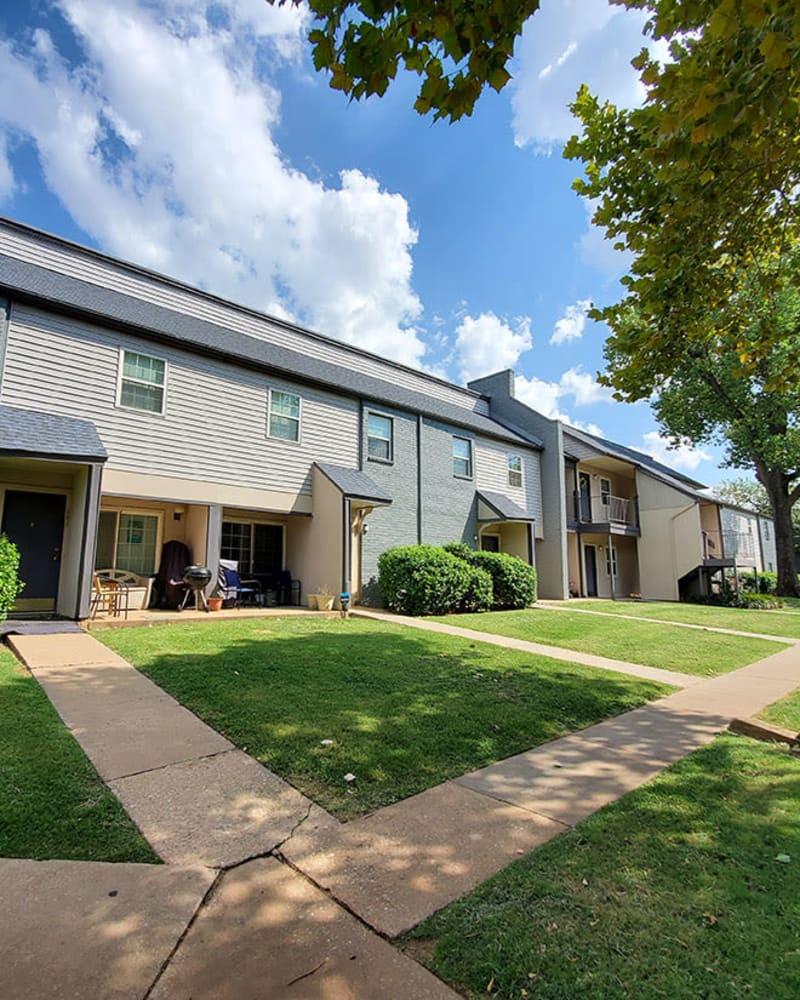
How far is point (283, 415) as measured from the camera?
42.8 ft

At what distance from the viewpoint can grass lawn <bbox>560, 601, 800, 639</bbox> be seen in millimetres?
13023

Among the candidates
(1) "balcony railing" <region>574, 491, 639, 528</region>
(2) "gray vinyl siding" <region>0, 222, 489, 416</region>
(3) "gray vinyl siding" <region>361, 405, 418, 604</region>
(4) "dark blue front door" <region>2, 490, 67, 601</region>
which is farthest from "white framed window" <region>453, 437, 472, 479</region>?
(4) "dark blue front door" <region>2, 490, 67, 601</region>

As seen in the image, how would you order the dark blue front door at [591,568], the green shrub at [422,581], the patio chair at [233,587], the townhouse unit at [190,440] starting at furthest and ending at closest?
the dark blue front door at [591,568]
the green shrub at [422,581]
the patio chair at [233,587]
the townhouse unit at [190,440]

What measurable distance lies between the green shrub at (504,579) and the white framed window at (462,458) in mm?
3404

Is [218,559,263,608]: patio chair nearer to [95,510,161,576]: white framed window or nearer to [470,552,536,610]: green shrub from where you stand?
[95,510,161,576]: white framed window

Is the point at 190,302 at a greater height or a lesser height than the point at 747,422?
greater

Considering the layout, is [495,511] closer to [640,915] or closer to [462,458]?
[462,458]

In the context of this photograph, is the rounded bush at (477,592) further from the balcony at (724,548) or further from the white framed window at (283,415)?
the balcony at (724,548)

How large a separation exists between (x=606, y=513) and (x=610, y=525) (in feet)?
5.77

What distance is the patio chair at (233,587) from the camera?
38.1ft

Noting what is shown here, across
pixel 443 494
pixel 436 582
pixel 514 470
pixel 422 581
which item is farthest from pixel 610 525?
pixel 422 581

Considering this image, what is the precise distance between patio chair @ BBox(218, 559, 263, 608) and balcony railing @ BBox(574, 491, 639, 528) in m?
14.7

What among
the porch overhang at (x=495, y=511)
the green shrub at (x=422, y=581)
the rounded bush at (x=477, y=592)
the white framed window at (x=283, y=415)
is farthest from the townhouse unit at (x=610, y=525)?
the white framed window at (x=283, y=415)

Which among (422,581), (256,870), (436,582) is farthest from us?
(436,582)
